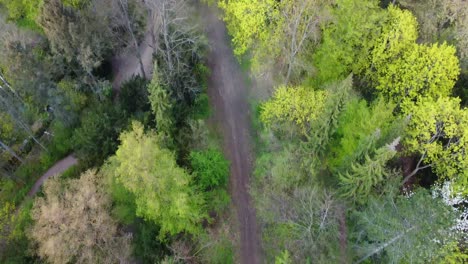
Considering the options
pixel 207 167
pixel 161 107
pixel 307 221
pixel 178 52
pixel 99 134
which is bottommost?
pixel 307 221

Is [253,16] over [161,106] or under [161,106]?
over

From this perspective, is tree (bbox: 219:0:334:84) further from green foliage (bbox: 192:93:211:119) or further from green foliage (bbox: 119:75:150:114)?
green foliage (bbox: 119:75:150:114)

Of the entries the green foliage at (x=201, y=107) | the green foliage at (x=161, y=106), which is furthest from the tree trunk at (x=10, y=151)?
the green foliage at (x=201, y=107)

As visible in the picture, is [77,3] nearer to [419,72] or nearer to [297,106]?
[297,106]

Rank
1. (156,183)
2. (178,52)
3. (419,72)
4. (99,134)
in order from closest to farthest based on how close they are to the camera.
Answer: (156,183), (419,72), (99,134), (178,52)

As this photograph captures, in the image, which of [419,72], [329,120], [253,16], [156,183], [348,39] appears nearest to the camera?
[156,183]

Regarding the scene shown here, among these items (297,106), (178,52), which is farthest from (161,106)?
(297,106)

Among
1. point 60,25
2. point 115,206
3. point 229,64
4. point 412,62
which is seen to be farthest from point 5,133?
point 412,62

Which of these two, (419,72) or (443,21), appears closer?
(419,72)
